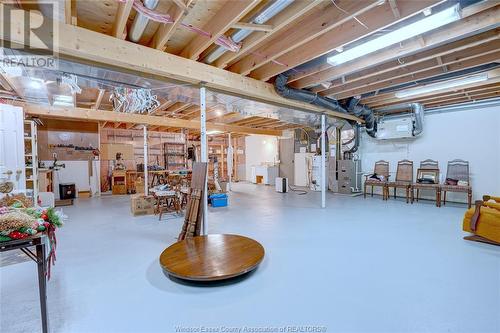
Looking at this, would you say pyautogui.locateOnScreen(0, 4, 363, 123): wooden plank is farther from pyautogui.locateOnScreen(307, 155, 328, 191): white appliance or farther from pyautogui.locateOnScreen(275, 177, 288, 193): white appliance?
pyautogui.locateOnScreen(307, 155, 328, 191): white appliance

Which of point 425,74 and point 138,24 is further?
point 425,74

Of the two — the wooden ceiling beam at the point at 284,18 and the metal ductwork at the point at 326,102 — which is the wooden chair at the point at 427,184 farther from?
the wooden ceiling beam at the point at 284,18

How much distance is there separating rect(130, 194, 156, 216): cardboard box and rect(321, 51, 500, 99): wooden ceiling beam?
172 inches

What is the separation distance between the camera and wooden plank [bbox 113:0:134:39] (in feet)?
6.52

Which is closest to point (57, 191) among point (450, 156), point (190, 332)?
point (190, 332)

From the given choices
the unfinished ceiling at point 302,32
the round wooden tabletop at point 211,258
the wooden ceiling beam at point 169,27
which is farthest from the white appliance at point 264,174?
the wooden ceiling beam at point 169,27

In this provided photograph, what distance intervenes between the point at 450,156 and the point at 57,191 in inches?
443

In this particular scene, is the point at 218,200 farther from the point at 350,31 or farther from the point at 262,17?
the point at 350,31

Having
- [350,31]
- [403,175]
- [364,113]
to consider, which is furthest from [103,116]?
[403,175]

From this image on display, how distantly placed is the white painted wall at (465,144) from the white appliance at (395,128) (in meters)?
0.51

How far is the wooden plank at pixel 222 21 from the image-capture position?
2.11 metres

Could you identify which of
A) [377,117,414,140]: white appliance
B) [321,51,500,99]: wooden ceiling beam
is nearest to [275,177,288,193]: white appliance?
[377,117,414,140]: white appliance

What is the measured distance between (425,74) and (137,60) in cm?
459

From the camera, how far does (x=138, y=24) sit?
2.42 metres
